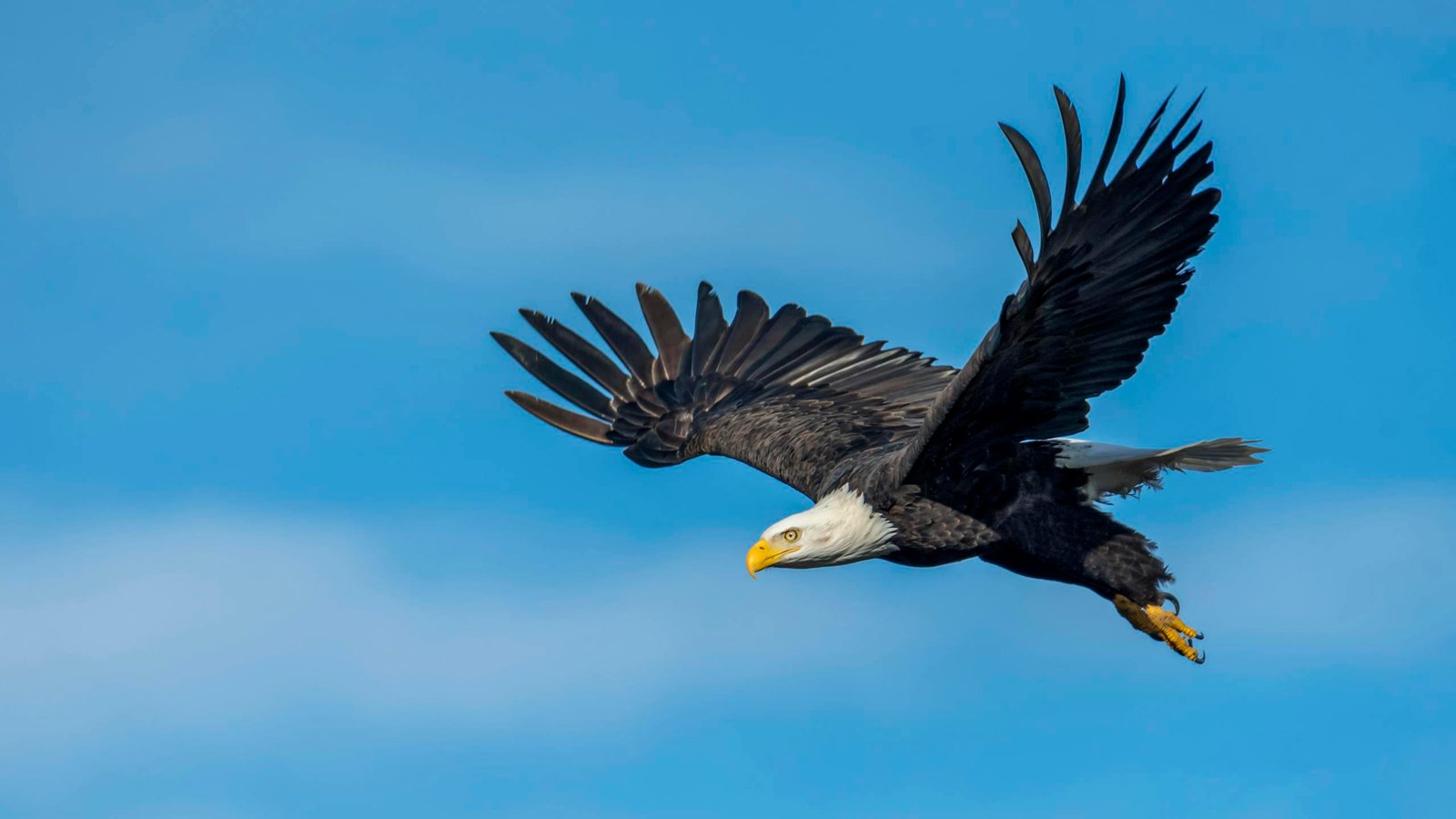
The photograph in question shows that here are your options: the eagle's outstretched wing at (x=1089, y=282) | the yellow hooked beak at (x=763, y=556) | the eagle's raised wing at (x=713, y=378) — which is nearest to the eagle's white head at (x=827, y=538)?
the yellow hooked beak at (x=763, y=556)

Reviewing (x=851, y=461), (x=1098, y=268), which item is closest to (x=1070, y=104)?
(x=1098, y=268)

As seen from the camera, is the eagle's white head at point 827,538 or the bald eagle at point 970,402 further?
the eagle's white head at point 827,538

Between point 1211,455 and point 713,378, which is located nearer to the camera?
point 1211,455

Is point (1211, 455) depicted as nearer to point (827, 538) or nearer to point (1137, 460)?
point (1137, 460)

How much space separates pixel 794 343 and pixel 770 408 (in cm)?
96

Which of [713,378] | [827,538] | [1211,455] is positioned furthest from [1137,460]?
[713,378]

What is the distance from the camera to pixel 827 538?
10.6 metres

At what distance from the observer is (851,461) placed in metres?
11.6

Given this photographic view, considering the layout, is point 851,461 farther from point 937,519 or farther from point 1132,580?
point 1132,580

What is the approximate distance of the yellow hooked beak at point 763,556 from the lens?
35.1 ft

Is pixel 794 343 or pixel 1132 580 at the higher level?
pixel 794 343

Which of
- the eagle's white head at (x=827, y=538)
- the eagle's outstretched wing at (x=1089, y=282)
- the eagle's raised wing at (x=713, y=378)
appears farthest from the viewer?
the eagle's raised wing at (x=713, y=378)

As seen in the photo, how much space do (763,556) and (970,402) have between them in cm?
156

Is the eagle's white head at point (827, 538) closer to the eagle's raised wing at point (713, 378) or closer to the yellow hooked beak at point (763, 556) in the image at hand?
the yellow hooked beak at point (763, 556)
